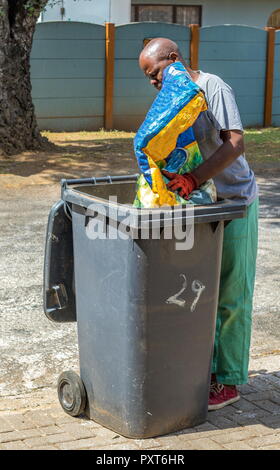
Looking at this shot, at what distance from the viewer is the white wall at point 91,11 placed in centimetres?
1870

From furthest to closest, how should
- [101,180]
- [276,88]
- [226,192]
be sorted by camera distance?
[276,88], [101,180], [226,192]

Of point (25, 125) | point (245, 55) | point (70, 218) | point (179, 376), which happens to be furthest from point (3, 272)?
point (245, 55)

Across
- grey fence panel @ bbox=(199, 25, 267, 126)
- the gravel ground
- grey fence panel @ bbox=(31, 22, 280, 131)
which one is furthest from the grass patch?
the gravel ground

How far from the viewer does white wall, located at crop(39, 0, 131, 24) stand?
18703mm

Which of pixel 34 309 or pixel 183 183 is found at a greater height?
pixel 183 183

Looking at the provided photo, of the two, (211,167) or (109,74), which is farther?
(109,74)

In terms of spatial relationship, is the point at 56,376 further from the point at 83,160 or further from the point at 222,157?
the point at 83,160

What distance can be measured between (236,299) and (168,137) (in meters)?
0.99

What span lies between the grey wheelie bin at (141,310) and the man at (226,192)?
0.21 meters

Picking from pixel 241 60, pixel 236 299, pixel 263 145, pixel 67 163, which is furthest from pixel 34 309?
pixel 241 60

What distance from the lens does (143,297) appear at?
3.82 metres

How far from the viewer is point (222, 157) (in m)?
3.98

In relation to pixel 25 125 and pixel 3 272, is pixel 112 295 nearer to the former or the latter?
pixel 3 272

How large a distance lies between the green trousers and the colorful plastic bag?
1.35 ft
